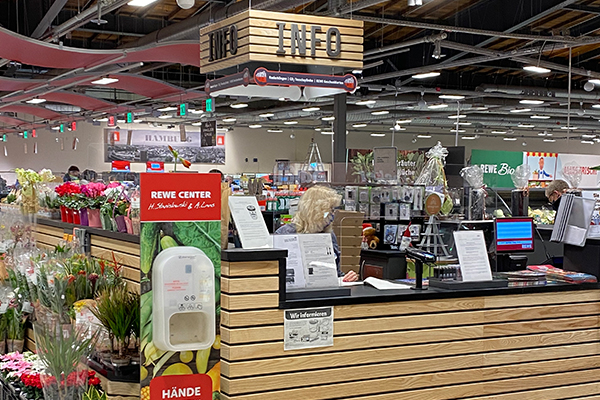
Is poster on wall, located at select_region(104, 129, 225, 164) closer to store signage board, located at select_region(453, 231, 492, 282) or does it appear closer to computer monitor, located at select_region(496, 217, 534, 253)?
computer monitor, located at select_region(496, 217, 534, 253)

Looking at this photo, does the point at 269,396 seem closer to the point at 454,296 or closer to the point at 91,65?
the point at 454,296

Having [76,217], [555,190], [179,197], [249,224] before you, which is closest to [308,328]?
[249,224]

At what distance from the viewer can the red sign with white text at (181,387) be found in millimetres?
3076

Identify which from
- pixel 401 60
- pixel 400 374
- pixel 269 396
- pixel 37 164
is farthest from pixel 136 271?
pixel 37 164

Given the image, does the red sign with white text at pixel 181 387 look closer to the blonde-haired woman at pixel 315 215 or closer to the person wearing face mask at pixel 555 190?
the blonde-haired woman at pixel 315 215

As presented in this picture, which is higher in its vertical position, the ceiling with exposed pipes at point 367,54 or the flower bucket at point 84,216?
the ceiling with exposed pipes at point 367,54

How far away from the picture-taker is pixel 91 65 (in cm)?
1016

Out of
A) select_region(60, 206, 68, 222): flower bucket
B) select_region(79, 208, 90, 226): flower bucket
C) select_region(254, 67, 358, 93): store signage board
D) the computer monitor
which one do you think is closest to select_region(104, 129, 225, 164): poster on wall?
select_region(254, 67, 358, 93): store signage board

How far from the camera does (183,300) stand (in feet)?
10.0

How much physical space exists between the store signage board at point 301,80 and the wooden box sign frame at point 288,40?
5.6 inches

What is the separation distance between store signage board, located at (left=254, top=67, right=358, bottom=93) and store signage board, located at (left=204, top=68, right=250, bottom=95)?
0.12 metres

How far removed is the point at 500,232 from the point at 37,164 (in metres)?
21.8

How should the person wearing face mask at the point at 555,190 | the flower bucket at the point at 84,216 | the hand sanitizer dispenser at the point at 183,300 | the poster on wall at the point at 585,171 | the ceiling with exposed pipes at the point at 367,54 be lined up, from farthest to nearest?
1. the poster on wall at the point at 585,171
2. the person wearing face mask at the point at 555,190
3. the ceiling with exposed pipes at the point at 367,54
4. the flower bucket at the point at 84,216
5. the hand sanitizer dispenser at the point at 183,300

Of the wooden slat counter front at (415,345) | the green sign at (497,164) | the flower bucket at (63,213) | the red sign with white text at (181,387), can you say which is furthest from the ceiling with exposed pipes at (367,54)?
the red sign with white text at (181,387)
